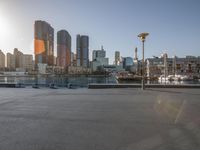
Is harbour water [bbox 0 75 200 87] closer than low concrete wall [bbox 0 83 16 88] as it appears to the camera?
No

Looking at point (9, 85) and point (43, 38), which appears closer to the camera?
point (9, 85)

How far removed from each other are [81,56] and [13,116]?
170 meters

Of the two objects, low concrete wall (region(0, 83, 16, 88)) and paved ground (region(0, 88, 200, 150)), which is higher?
low concrete wall (region(0, 83, 16, 88))

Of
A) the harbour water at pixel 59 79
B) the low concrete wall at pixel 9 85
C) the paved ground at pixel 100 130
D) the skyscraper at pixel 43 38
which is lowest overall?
the paved ground at pixel 100 130

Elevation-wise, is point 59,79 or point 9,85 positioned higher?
point 59,79

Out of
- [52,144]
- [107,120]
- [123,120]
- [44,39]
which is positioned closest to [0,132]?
[52,144]

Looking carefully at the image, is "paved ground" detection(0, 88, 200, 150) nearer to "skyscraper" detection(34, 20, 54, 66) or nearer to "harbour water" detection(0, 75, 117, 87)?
"harbour water" detection(0, 75, 117, 87)

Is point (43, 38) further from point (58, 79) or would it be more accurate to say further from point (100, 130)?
point (100, 130)

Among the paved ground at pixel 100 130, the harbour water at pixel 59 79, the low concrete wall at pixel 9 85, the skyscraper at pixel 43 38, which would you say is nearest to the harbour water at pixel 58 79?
the harbour water at pixel 59 79

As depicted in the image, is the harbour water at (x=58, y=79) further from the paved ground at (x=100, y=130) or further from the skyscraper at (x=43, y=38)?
the skyscraper at (x=43, y=38)

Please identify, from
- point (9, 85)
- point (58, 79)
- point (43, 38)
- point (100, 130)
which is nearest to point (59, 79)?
point (58, 79)

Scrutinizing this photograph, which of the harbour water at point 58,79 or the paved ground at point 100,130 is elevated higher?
the harbour water at point 58,79

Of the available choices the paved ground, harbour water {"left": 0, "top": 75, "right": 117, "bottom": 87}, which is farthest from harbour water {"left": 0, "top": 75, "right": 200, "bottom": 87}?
the paved ground

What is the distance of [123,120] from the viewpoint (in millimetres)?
7012
